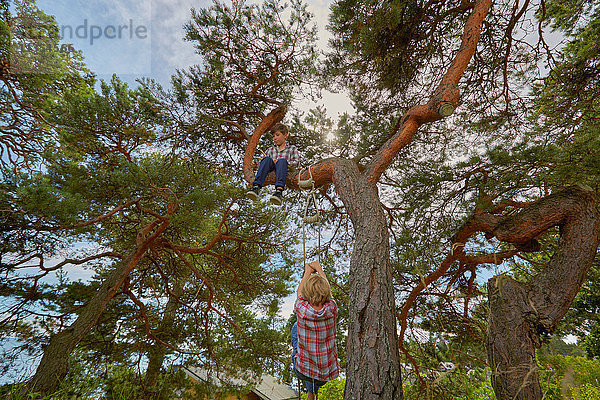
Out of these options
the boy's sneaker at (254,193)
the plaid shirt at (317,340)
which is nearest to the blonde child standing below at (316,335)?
the plaid shirt at (317,340)

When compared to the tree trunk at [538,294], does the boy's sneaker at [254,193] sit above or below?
above

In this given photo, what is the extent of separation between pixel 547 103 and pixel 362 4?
2.82 m

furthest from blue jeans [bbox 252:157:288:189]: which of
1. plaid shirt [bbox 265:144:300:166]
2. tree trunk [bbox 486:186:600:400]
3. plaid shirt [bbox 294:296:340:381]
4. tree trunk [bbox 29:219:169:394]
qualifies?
tree trunk [bbox 486:186:600:400]

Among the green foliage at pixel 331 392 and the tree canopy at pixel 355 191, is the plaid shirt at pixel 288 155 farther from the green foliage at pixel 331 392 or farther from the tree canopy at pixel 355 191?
the green foliage at pixel 331 392

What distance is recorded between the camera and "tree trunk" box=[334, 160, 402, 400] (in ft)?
4.98

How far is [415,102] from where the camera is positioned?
4.22 metres

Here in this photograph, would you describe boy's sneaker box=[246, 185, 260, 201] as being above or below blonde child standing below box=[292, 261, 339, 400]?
above

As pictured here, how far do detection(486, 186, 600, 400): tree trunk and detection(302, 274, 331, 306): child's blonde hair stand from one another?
1212mm

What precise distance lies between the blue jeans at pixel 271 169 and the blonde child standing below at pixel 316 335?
1.50m

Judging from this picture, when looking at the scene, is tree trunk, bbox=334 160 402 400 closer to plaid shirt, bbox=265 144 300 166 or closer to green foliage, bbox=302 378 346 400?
plaid shirt, bbox=265 144 300 166

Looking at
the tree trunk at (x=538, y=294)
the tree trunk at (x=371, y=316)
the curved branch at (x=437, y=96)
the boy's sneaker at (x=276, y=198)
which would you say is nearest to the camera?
the tree trunk at (x=371, y=316)

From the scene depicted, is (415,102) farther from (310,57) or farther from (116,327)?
(116,327)

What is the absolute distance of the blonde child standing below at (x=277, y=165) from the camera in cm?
317

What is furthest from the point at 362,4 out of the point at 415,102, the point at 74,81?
the point at 74,81
